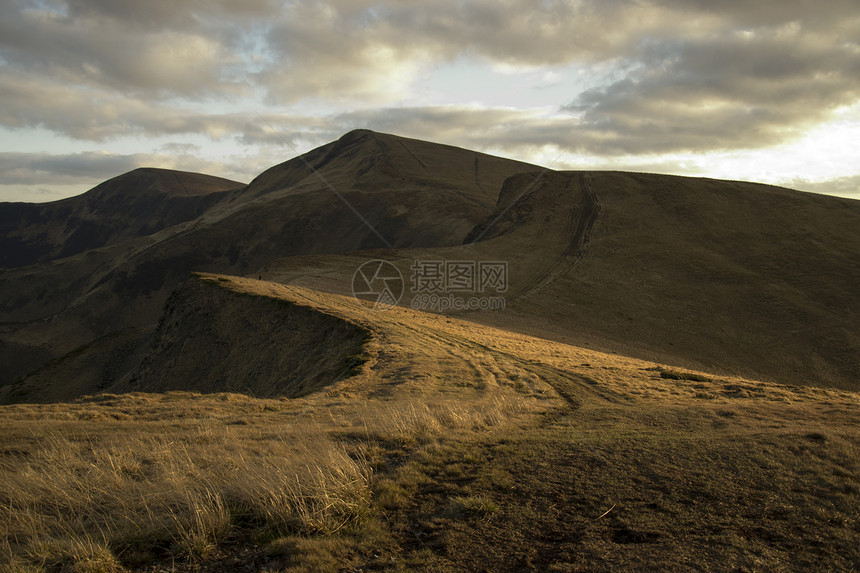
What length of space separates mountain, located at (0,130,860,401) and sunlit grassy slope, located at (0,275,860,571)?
15.2 metres

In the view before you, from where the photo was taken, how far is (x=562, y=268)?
150 ft

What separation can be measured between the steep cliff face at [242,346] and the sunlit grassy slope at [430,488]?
7512 millimetres

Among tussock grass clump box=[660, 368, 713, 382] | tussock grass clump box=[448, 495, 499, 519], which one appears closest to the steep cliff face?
tussock grass clump box=[448, 495, 499, 519]

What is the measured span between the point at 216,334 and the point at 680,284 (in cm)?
3579

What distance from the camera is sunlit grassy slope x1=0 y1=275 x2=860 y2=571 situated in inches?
196

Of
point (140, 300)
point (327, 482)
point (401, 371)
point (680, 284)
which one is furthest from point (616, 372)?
point (140, 300)

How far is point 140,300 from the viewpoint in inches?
3214

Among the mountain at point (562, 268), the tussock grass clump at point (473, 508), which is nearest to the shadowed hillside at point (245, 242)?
the mountain at point (562, 268)

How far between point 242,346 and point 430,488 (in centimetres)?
2030

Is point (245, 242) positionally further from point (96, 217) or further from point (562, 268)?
point (96, 217)

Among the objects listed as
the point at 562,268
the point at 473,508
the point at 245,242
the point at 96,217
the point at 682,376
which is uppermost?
the point at 96,217

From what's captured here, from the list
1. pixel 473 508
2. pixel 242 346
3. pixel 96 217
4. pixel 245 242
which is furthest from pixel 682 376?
pixel 96 217

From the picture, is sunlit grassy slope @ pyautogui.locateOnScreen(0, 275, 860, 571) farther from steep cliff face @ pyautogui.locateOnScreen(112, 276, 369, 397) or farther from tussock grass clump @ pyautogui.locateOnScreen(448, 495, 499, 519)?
steep cliff face @ pyautogui.locateOnScreen(112, 276, 369, 397)

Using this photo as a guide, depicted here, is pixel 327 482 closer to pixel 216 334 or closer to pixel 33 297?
pixel 216 334
